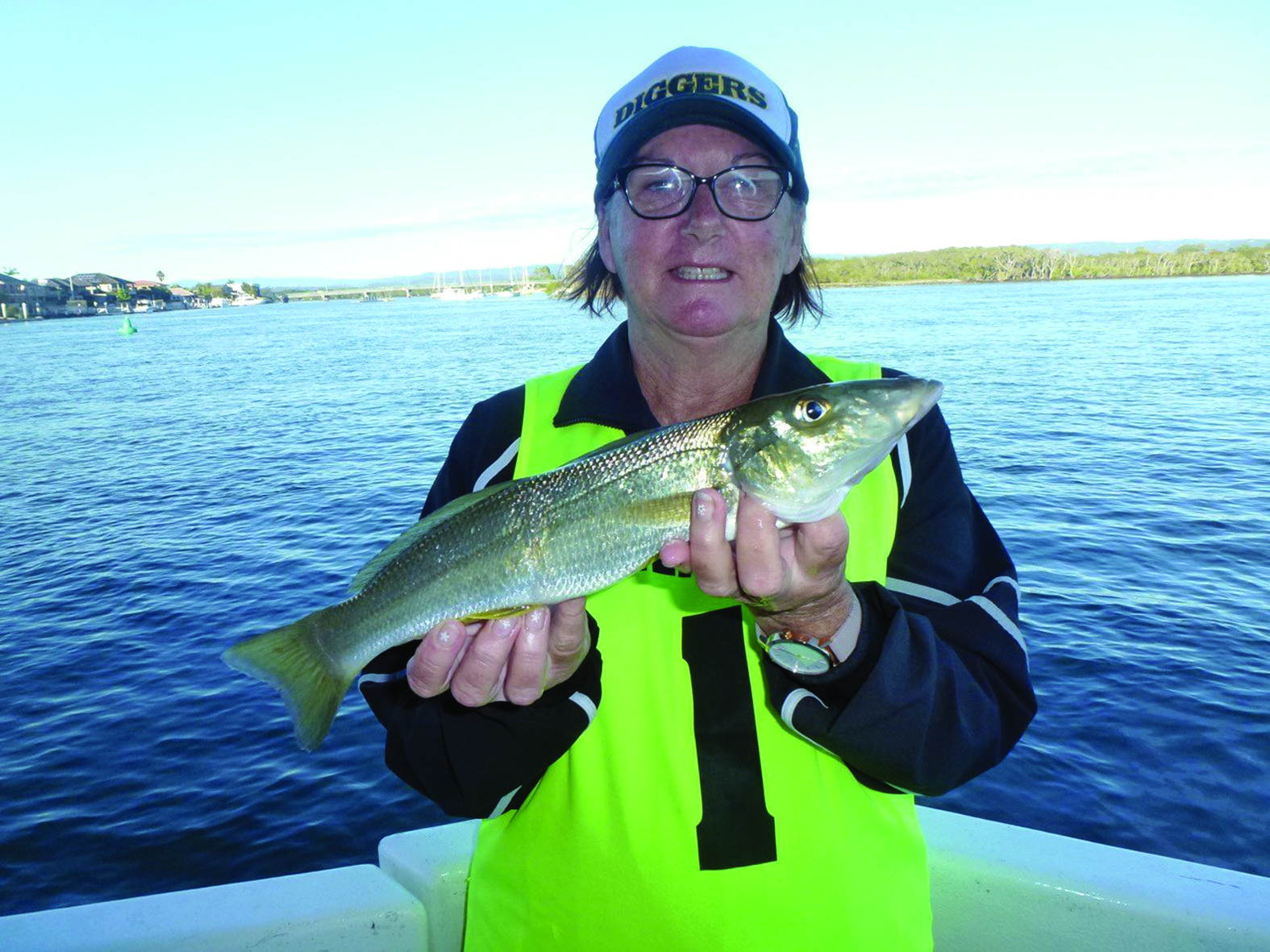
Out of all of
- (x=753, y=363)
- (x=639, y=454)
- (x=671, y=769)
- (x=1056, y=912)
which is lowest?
(x=1056, y=912)

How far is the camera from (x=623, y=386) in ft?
10.4

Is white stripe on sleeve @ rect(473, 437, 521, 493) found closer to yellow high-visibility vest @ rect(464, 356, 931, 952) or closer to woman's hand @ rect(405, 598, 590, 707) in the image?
A: woman's hand @ rect(405, 598, 590, 707)

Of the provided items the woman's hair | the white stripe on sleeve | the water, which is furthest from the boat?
the water

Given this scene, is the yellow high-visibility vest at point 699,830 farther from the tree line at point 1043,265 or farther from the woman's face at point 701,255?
the tree line at point 1043,265

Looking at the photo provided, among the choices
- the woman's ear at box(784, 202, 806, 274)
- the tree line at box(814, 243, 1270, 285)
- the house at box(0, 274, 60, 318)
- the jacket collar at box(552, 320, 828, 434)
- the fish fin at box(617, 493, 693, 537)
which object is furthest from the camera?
the tree line at box(814, 243, 1270, 285)

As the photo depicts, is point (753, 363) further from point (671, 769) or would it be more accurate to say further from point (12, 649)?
point (12, 649)

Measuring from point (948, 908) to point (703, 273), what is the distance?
2.92m

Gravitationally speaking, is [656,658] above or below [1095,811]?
above

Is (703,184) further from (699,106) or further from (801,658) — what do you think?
(801,658)

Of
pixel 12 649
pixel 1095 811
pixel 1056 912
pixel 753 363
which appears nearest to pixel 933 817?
pixel 1056 912

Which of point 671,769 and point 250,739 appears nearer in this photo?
point 671,769

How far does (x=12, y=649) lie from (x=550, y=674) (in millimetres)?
12946

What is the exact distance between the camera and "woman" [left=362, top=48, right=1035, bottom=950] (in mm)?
2430

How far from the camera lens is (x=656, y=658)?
8.96ft
